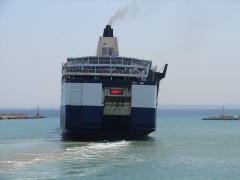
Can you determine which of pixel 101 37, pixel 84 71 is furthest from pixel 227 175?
pixel 101 37

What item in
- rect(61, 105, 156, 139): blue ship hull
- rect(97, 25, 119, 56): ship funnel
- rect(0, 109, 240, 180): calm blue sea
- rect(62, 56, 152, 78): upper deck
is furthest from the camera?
rect(97, 25, 119, 56): ship funnel

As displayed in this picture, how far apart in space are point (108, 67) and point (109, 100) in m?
2.27

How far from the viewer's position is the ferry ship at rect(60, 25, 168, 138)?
31.5 metres

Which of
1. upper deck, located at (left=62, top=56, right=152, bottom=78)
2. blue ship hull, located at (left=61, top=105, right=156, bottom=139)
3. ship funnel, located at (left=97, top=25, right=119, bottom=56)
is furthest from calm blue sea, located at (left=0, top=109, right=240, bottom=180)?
ship funnel, located at (left=97, top=25, right=119, bottom=56)

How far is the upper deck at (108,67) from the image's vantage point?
32750 mm

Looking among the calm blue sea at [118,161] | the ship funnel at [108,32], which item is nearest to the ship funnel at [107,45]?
the ship funnel at [108,32]

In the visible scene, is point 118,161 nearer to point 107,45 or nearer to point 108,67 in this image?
point 108,67

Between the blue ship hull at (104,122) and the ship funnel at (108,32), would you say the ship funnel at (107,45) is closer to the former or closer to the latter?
the ship funnel at (108,32)

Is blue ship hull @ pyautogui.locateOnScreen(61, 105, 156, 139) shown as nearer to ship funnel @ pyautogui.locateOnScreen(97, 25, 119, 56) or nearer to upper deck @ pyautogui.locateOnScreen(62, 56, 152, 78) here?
upper deck @ pyautogui.locateOnScreen(62, 56, 152, 78)

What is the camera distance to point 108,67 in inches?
1300

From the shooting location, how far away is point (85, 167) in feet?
68.7

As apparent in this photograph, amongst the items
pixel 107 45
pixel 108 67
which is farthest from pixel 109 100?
pixel 107 45

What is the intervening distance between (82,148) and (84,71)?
272 inches

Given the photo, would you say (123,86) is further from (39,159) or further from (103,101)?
(39,159)
